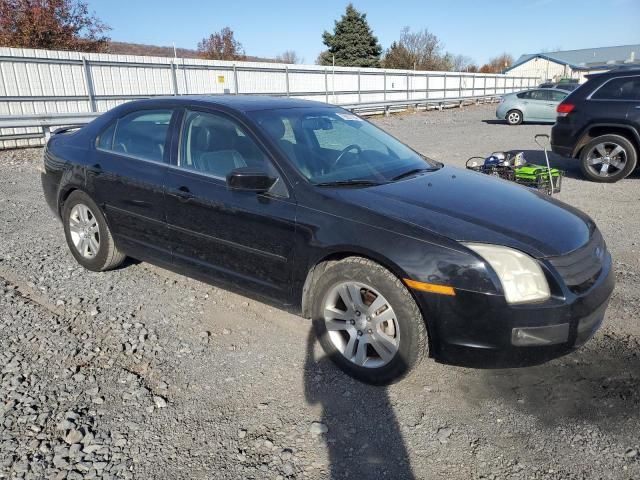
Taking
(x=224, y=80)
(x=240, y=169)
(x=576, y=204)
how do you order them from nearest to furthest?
(x=240, y=169) → (x=576, y=204) → (x=224, y=80)

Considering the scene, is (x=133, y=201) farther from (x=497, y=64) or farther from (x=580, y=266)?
(x=497, y=64)

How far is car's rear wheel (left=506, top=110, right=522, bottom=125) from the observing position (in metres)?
20.6

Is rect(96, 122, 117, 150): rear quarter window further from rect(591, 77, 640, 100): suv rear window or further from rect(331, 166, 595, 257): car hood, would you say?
rect(591, 77, 640, 100): suv rear window

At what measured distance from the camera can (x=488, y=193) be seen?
3.47m

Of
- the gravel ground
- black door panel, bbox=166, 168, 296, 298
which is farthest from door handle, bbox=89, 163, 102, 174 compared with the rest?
the gravel ground

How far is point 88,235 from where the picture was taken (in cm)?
462

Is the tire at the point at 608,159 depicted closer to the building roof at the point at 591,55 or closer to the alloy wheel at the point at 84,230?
the alloy wheel at the point at 84,230

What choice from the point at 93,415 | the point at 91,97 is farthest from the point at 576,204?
the point at 91,97

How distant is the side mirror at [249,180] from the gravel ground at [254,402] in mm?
1105

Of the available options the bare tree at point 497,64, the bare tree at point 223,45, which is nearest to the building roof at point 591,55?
the bare tree at point 497,64

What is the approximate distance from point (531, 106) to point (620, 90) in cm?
1293

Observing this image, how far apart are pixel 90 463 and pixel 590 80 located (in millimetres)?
9291

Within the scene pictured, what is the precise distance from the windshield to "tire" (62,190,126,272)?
1865 mm

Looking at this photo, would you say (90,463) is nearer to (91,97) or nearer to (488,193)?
(488,193)
